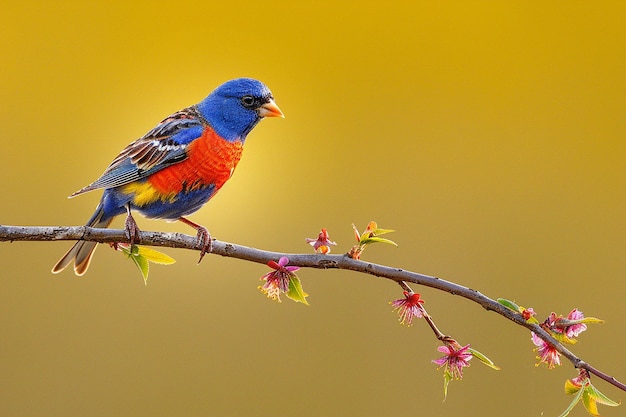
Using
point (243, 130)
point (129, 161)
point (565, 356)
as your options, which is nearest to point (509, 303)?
point (565, 356)

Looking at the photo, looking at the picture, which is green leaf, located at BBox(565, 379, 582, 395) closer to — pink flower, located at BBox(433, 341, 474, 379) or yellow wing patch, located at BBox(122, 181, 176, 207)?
pink flower, located at BBox(433, 341, 474, 379)

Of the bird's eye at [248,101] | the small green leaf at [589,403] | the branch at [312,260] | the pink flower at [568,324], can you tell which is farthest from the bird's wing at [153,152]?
the small green leaf at [589,403]

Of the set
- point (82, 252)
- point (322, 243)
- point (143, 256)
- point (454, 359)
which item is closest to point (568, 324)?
point (454, 359)

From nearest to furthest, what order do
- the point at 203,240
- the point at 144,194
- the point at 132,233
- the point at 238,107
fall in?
1. the point at 132,233
2. the point at 203,240
3. the point at 144,194
4. the point at 238,107

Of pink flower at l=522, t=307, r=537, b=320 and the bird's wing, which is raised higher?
the bird's wing

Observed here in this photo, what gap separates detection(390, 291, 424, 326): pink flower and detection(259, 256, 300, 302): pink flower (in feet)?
0.67

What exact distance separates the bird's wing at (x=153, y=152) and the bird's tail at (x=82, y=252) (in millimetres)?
151

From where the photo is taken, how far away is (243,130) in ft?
6.02

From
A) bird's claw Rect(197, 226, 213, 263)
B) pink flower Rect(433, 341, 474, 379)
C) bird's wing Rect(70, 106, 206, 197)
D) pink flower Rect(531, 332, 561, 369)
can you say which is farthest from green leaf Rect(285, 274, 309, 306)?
bird's wing Rect(70, 106, 206, 197)

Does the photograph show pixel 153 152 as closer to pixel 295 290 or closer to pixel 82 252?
pixel 82 252

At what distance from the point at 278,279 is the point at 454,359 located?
37cm

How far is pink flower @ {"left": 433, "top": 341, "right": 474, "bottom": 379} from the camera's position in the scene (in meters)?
1.31

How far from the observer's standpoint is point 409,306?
1312 millimetres

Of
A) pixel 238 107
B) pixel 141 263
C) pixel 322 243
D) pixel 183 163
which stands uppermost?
pixel 238 107
